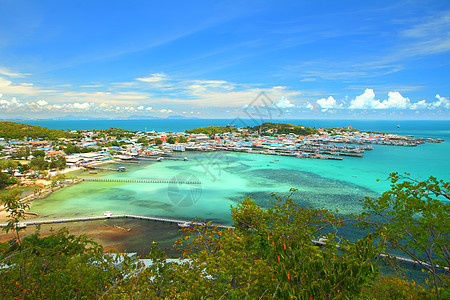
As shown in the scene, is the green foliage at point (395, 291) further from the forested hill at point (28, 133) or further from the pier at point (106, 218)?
the forested hill at point (28, 133)

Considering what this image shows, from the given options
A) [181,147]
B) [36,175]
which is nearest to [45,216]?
[36,175]

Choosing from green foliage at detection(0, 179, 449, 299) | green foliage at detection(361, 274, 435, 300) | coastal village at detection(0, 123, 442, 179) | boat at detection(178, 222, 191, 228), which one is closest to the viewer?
green foliage at detection(0, 179, 449, 299)

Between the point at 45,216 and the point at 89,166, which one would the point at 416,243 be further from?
the point at 89,166

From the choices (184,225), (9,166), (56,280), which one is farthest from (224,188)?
(9,166)

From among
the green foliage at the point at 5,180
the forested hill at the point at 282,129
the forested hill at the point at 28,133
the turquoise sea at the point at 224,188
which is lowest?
the turquoise sea at the point at 224,188

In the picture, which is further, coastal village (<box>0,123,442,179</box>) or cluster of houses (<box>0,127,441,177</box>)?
cluster of houses (<box>0,127,441,177</box>)

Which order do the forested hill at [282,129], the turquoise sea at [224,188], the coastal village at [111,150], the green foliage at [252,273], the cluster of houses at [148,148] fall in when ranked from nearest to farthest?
the green foliage at [252,273] → the turquoise sea at [224,188] → the coastal village at [111,150] → the cluster of houses at [148,148] → the forested hill at [282,129]

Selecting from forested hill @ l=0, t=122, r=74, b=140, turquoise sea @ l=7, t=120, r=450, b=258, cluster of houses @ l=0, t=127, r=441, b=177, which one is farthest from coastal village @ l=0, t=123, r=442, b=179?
turquoise sea @ l=7, t=120, r=450, b=258

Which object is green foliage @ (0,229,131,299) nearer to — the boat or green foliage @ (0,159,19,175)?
the boat

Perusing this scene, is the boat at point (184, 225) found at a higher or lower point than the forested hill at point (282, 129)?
lower

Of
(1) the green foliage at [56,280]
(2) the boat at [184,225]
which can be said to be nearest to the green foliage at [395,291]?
(1) the green foliage at [56,280]

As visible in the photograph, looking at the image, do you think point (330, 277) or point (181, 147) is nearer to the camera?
point (330, 277)
